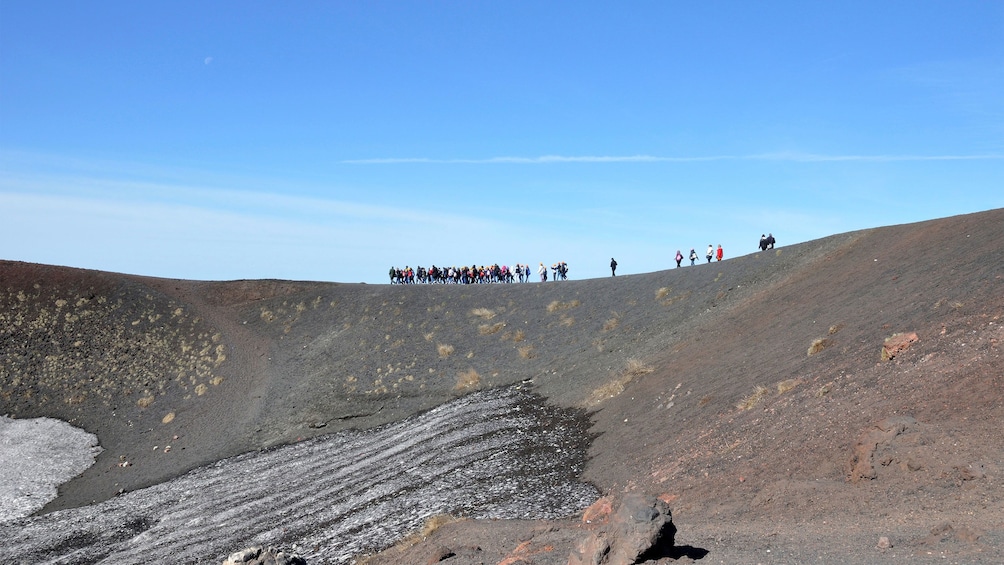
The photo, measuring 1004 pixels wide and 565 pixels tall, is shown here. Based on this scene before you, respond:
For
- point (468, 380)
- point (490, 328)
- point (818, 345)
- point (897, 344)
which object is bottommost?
point (468, 380)

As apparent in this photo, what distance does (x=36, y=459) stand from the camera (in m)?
38.1

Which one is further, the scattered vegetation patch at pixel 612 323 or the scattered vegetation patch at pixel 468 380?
the scattered vegetation patch at pixel 612 323

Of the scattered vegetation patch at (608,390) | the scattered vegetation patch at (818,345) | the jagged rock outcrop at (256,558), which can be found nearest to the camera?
the jagged rock outcrop at (256,558)

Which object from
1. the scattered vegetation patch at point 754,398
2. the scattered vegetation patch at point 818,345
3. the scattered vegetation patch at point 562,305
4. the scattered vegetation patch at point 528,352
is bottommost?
the scattered vegetation patch at point 754,398

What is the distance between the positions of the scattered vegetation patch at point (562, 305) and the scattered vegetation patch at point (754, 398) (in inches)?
938

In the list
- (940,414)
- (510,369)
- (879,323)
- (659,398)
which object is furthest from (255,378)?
(940,414)

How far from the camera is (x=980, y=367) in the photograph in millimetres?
16047

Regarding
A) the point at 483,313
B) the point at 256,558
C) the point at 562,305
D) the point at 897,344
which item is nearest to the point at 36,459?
the point at 483,313

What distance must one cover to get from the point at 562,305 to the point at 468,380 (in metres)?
9.71

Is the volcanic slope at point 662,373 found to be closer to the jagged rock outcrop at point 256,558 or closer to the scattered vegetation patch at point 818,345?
the scattered vegetation patch at point 818,345

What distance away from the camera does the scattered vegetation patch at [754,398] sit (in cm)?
2091

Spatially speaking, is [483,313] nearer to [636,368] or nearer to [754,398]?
[636,368]

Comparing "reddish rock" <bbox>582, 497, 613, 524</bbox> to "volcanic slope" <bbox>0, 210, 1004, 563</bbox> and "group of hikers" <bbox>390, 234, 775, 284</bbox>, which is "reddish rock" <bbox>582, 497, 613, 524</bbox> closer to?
"volcanic slope" <bbox>0, 210, 1004, 563</bbox>

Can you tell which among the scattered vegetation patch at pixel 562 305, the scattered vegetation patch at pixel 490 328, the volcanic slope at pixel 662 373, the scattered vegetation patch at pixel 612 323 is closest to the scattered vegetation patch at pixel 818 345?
the volcanic slope at pixel 662 373
